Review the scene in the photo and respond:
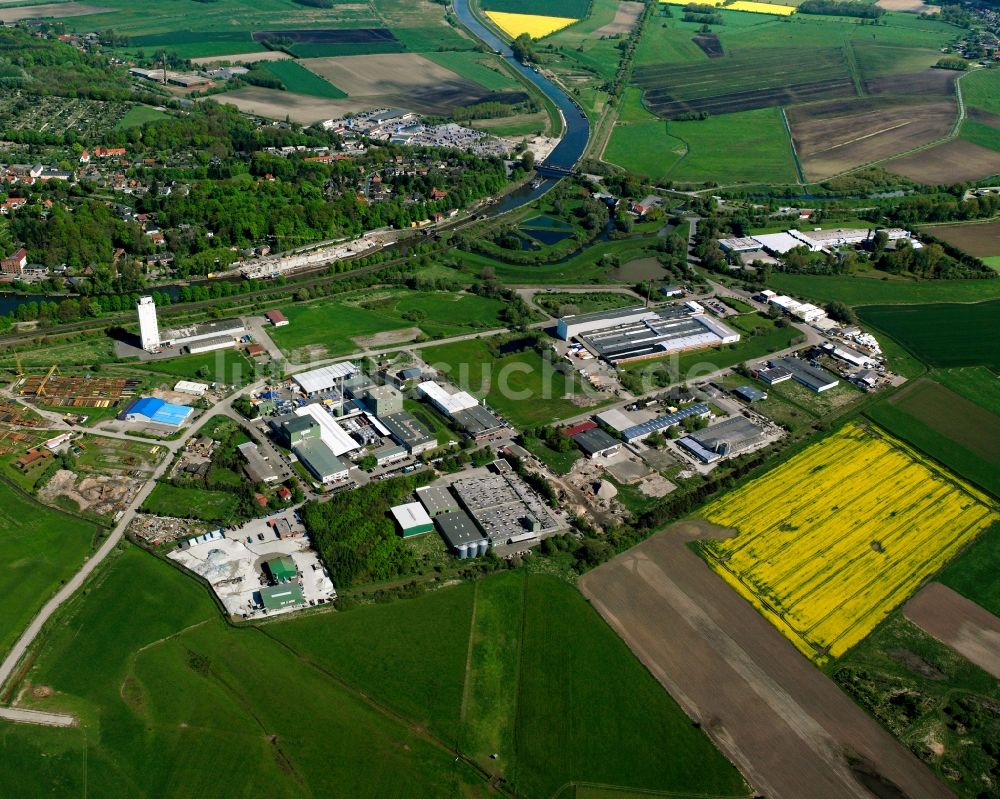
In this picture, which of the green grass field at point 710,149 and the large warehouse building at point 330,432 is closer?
the large warehouse building at point 330,432

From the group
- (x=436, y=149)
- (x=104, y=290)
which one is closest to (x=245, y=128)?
(x=436, y=149)

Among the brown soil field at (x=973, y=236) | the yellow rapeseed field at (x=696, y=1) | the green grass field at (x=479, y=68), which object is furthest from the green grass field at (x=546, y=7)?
the brown soil field at (x=973, y=236)

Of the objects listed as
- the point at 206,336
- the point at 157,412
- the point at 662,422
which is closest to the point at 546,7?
the point at 206,336

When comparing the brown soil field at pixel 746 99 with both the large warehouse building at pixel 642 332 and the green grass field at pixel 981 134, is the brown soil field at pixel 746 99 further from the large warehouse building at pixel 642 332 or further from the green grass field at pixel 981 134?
the large warehouse building at pixel 642 332

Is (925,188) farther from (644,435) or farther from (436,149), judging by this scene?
(644,435)

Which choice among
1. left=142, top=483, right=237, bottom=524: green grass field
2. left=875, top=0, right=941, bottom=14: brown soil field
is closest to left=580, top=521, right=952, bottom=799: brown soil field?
left=142, top=483, right=237, bottom=524: green grass field

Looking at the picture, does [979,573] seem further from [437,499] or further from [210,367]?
[210,367]
